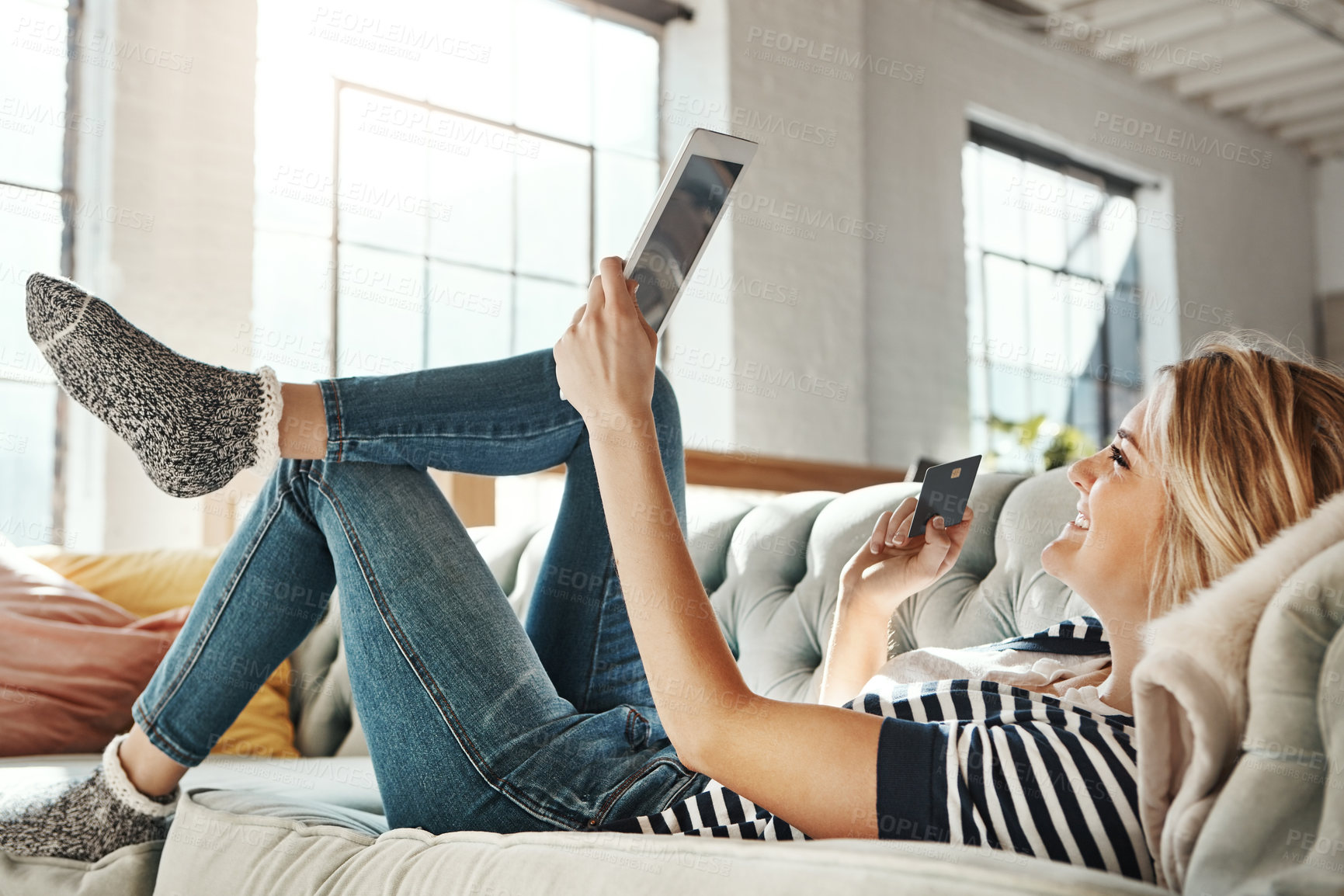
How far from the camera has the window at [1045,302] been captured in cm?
549

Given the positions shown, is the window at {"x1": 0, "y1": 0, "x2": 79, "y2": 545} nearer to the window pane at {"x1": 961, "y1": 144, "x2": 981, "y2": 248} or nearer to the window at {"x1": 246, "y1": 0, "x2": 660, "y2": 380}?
the window at {"x1": 246, "y1": 0, "x2": 660, "y2": 380}

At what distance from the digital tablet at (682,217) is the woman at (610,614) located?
0.06 m

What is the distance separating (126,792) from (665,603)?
0.67 meters

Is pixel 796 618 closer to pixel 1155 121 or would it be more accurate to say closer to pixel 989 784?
pixel 989 784

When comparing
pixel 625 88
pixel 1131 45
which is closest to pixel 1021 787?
pixel 625 88

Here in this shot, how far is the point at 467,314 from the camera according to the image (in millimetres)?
4105

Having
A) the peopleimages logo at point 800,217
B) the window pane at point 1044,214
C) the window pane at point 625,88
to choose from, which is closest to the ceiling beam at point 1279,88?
the window pane at point 1044,214

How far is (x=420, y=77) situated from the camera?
403 cm

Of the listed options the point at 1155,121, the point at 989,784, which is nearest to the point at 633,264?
the point at 989,784

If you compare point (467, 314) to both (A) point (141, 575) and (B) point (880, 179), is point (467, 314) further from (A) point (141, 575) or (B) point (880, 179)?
(A) point (141, 575)

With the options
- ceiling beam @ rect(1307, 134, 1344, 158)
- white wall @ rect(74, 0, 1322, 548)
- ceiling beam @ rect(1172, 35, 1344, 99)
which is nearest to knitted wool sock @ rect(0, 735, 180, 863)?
white wall @ rect(74, 0, 1322, 548)

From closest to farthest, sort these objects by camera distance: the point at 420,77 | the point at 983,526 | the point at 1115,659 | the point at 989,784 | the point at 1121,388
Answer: the point at 989,784
the point at 1115,659
the point at 983,526
the point at 420,77
the point at 1121,388

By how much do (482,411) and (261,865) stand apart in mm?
449

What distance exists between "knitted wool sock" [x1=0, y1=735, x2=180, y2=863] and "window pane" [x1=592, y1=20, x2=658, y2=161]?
374cm
